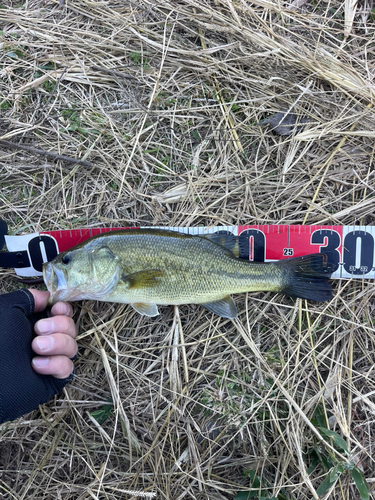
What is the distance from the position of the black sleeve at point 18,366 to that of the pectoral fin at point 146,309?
3.33ft

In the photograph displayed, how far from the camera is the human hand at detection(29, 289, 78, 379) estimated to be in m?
2.85

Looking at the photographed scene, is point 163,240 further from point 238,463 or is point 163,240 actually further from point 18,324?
point 238,463

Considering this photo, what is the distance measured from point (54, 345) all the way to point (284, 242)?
2465 millimetres

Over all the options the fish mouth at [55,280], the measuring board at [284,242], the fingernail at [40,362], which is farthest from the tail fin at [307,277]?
the fingernail at [40,362]

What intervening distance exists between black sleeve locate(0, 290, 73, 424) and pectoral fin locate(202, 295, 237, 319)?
5.41ft

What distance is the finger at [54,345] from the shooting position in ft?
9.24

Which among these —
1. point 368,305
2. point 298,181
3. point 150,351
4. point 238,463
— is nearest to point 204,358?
point 150,351

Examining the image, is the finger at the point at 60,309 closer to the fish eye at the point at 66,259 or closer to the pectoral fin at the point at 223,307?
the fish eye at the point at 66,259

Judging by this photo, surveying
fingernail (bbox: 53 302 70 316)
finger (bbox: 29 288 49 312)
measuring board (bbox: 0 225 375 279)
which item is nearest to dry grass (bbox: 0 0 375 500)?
measuring board (bbox: 0 225 375 279)

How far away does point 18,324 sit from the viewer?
2.85 m

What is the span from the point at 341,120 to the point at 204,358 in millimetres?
2919

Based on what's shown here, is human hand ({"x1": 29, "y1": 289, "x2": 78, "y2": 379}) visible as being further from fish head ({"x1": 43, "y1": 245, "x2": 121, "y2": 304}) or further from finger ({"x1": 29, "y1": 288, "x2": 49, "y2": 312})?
fish head ({"x1": 43, "y1": 245, "x2": 121, "y2": 304})

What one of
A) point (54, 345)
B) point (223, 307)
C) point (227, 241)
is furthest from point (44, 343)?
point (227, 241)

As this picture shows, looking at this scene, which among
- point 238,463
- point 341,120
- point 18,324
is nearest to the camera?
point 18,324
